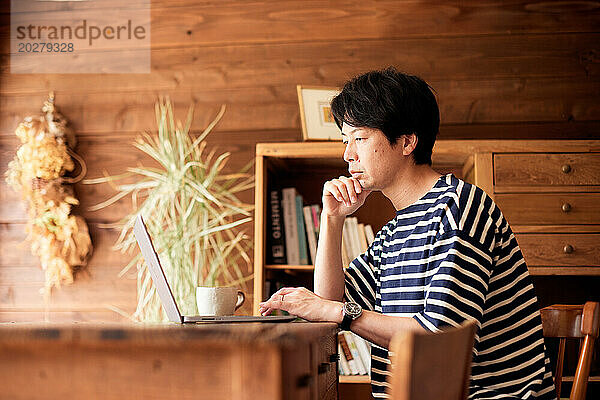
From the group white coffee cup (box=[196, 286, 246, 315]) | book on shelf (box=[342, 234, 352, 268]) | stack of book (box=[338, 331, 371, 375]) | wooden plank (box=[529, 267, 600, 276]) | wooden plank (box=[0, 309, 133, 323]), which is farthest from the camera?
wooden plank (box=[0, 309, 133, 323])

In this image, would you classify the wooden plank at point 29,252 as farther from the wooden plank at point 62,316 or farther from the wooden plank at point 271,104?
the wooden plank at point 271,104

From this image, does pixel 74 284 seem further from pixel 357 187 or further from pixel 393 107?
pixel 393 107

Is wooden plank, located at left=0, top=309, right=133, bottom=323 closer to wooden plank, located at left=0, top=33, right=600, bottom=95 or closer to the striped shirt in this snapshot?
wooden plank, located at left=0, top=33, right=600, bottom=95

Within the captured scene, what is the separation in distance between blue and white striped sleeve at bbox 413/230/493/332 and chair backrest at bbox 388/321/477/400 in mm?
448

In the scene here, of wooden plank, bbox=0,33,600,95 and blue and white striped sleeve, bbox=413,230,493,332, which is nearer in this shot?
blue and white striped sleeve, bbox=413,230,493,332

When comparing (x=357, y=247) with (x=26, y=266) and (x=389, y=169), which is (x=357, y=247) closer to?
(x=389, y=169)

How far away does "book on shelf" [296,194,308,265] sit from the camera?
2.75 m

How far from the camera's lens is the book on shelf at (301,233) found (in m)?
2.75

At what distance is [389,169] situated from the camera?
1.81 meters

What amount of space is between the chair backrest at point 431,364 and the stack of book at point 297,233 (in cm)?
169

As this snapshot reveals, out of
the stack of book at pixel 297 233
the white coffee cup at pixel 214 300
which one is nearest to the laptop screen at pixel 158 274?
the white coffee cup at pixel 214 300

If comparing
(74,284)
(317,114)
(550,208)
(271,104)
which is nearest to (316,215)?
(317,114)

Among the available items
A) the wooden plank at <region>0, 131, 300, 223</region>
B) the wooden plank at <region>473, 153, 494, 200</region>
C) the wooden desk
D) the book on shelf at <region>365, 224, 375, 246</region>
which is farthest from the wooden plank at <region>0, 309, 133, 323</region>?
the wooden desk

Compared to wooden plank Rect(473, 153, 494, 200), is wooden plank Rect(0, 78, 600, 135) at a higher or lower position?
higher
